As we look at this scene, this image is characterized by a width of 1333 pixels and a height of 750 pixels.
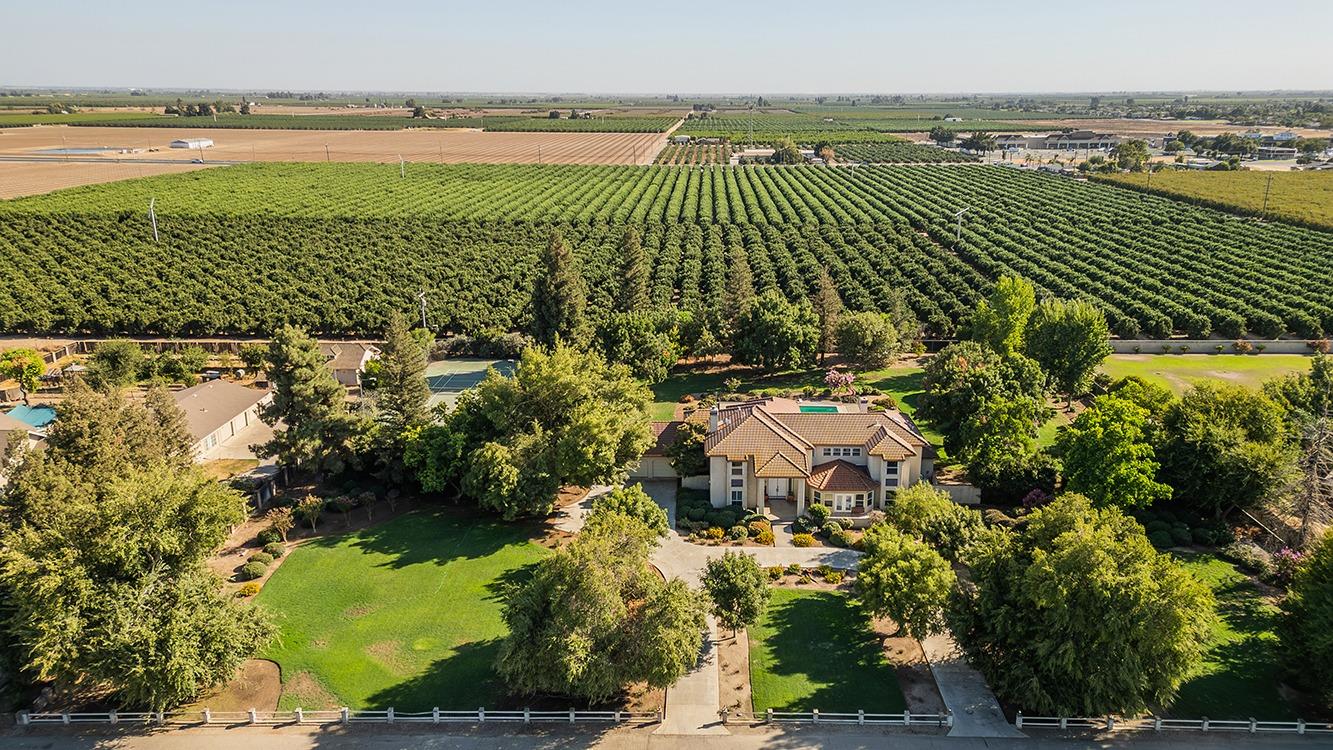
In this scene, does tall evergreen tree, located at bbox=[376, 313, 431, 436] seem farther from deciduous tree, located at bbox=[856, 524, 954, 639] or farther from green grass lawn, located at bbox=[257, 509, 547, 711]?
deciduous tree, located at bbox=[856, 524, 954, 639]

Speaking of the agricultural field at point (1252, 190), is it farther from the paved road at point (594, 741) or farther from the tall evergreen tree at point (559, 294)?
the paved road at point (594, 741)

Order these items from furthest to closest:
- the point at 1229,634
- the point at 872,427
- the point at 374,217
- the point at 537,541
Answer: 1. the point at 374,217
2. the point at 872,427
3. the point at 537,541
4. the point at 1229,634

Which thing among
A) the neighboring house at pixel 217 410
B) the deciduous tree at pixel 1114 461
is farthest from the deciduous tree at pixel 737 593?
the neighboring house at pixel 217 410

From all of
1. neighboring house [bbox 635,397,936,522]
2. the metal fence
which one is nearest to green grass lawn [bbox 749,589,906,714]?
the metal fence

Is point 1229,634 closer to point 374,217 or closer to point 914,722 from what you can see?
point 914,722

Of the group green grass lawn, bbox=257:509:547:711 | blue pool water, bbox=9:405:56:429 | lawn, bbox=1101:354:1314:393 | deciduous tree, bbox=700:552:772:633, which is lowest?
green grass lawn, bbox=257:509:547:711

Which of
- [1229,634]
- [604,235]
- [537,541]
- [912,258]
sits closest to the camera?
[1229,634]

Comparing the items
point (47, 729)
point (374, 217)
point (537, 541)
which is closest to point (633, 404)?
point (537, 541)
